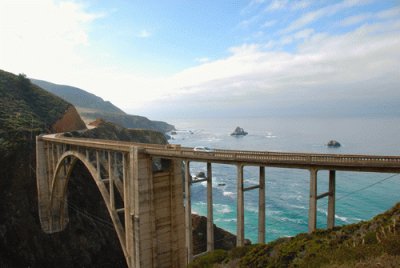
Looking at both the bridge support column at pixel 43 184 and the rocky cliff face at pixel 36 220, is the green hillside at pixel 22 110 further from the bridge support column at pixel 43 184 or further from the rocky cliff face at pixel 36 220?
the bridge support column at pixel 43 184

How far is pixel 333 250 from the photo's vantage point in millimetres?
12562

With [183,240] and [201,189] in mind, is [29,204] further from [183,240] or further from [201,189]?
[201,189]

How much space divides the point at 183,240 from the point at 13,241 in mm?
24297

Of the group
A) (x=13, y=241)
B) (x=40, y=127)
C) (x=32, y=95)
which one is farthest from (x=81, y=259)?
(x=32, y=95)

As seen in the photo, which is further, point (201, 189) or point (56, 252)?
point (201, 189)

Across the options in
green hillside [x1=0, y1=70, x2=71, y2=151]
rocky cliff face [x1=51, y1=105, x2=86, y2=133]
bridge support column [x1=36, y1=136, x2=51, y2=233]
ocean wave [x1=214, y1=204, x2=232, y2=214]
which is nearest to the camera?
bridge support column [x1=36, y1=136, x2=51, y2=233]

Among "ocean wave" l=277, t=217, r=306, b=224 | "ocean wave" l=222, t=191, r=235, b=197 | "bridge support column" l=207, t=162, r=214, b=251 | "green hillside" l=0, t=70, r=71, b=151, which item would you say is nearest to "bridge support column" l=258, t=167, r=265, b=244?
"bridge support column" l=207, t=162, r=214, b=251

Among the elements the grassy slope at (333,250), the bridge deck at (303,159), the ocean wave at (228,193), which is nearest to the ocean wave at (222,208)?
the ocean wave at (228,193)

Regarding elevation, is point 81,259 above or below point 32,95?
below

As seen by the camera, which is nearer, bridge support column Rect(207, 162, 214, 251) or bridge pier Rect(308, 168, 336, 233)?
bridge pier Rect(308, 168, 336, 233)

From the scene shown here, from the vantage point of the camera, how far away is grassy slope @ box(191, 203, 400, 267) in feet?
35.9

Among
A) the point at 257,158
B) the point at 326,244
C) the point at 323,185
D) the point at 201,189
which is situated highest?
the point at 257,158

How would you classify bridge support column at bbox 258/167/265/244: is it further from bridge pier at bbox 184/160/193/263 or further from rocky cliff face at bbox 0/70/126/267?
rocky cliff face at bbox 0/70/126/267

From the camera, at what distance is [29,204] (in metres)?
38.4
